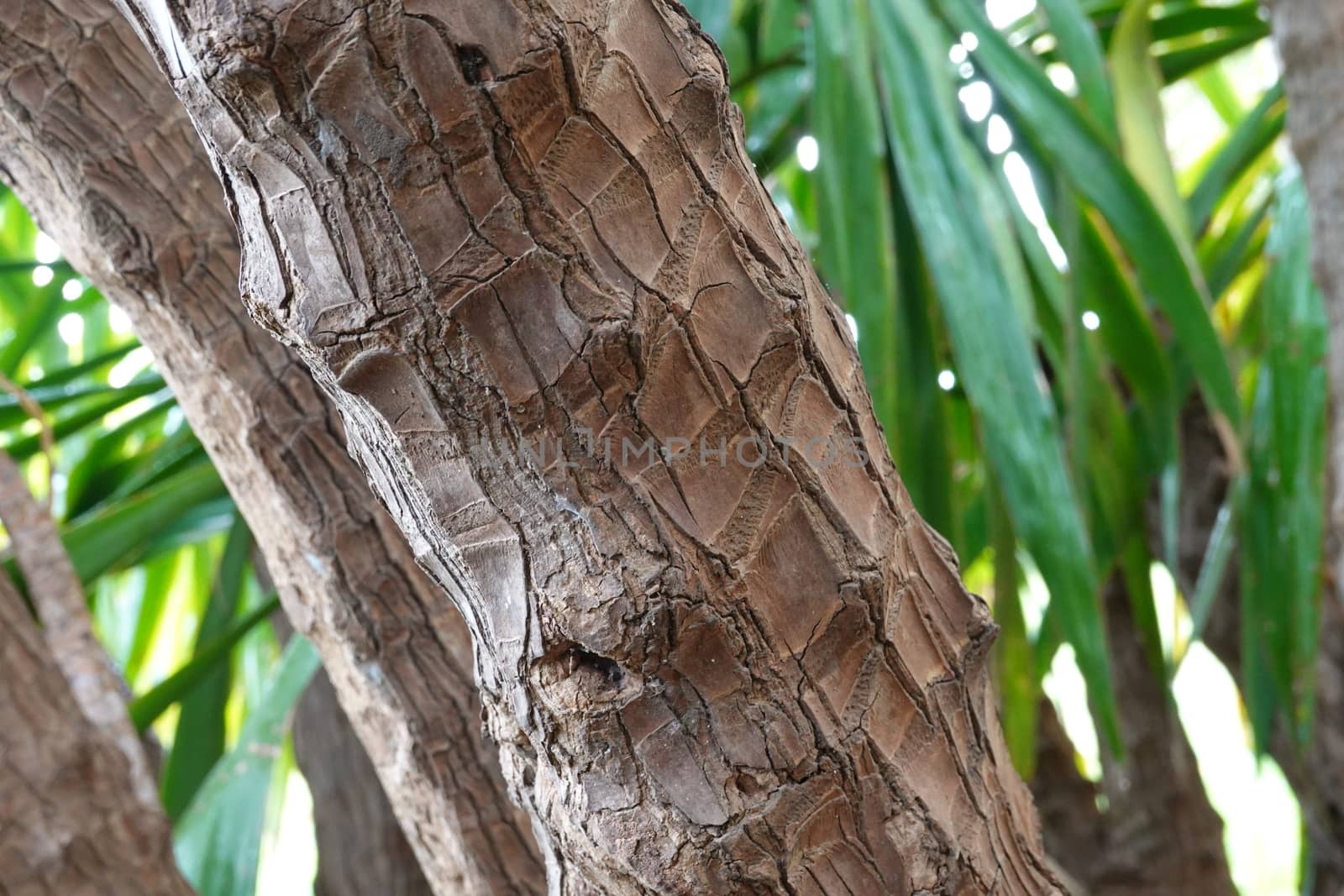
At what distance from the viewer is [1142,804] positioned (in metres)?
0.99

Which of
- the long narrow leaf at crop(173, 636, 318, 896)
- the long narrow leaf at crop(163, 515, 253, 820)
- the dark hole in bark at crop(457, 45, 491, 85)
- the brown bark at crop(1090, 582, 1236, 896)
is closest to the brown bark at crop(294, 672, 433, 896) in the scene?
the long narrow leaf at crop(163, 515, 253, 820)

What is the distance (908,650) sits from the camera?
25 cm

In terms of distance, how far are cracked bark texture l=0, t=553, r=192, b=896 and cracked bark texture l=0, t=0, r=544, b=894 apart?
12 centimetres

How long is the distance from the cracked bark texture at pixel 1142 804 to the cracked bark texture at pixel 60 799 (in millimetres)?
776

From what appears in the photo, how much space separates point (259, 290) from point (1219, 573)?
2.54ft

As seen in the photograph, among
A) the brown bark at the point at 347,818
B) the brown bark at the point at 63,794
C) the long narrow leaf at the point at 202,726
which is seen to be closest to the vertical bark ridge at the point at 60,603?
the brown bark at the point at 63,794

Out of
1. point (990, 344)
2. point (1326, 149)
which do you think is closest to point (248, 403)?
point (990, 344)

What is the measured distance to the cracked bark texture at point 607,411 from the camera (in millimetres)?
191

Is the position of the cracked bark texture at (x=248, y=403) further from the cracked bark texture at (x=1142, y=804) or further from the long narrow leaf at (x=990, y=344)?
the cracked bark texture at (x=1142, y=804)

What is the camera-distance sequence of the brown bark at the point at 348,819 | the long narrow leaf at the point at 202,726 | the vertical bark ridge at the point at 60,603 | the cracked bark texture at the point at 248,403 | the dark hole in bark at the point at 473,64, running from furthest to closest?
the brown bark at the point at 348,819 < the long narrow leaf at the point at 202,726 < the vertical bark ridge at the point at 60,603 < the cracked bark texture at the point at 248,403 < the dark hole in bark at the point at 473,64

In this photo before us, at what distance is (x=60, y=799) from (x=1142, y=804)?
2.93 ft

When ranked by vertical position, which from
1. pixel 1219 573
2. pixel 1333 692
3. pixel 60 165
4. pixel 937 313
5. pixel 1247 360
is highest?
pixel 60 165

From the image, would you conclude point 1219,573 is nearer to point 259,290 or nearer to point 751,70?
point 751,70

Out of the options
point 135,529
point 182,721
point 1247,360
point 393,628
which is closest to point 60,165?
point 393,628
